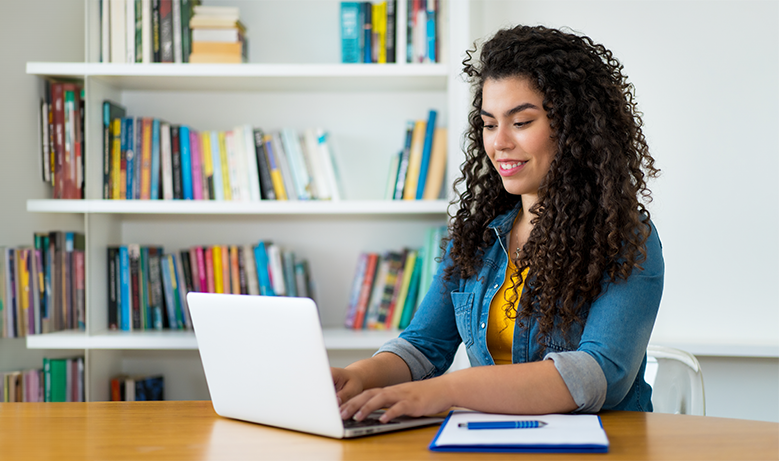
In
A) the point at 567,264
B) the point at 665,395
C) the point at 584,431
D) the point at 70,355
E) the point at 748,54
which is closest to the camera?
the point at 584,431

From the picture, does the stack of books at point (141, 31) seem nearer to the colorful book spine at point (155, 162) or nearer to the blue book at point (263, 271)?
the colorful book spine at point (155, 162)

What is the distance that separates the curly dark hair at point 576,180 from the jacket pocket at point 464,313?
0.26 feet

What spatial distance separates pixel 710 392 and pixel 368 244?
4.13ft

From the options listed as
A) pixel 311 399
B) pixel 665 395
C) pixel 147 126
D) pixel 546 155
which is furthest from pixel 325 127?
pixel 311 399

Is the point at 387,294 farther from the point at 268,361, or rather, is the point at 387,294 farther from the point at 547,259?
the point at 268,361

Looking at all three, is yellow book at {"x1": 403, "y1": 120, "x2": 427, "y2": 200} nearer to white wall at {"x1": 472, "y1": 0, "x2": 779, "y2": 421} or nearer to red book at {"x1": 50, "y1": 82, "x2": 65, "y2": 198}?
white wall at {"x1": 472, "y1": 0, "x2": 779, "y2": 421}

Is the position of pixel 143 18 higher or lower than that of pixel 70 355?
higher

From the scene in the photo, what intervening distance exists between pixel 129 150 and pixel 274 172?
1.62 feet

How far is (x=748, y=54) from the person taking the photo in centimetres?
216

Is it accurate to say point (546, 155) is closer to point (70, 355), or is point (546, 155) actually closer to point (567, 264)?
point (567, 264)

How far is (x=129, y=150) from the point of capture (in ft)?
7.41

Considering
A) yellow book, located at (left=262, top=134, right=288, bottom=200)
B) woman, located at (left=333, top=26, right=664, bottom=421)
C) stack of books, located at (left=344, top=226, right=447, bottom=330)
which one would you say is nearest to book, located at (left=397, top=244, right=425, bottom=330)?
stack of books, located at (left=344, top=226, right=447, bottom=330)

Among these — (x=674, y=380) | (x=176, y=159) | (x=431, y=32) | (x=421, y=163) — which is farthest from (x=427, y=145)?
(x=674, y=380)

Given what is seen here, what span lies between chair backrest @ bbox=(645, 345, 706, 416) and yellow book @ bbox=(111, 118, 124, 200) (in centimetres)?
173
